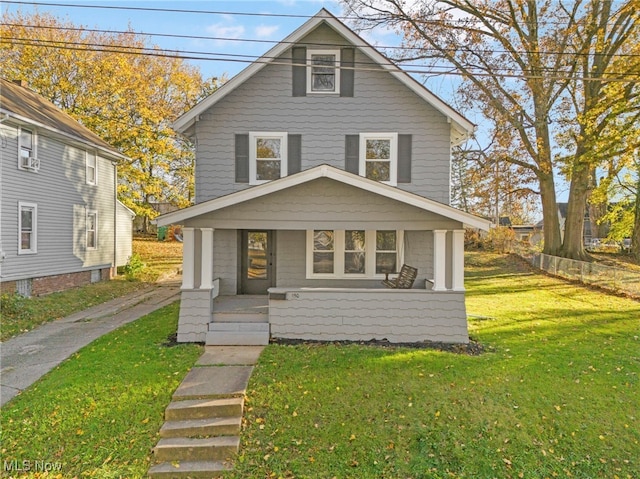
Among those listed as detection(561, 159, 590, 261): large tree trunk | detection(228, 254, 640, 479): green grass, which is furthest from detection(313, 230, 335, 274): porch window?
detection(561, 159, 590, 261): large tree trunk

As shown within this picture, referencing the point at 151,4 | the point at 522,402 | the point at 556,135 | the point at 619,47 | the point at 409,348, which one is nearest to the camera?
the point at 522,402

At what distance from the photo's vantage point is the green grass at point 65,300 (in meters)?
9.83

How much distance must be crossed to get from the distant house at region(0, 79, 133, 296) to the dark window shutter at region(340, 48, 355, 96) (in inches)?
406

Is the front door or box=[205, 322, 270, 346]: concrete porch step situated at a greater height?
the front door

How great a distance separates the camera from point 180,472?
4488 mm

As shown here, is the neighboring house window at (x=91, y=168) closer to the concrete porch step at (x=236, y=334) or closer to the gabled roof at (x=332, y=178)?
the gabled roof at (x=332, y=178)

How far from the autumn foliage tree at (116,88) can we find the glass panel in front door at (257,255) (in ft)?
46.2

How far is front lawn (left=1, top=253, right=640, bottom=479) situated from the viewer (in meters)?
4.59

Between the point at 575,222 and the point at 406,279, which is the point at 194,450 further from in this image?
the point at 575,222

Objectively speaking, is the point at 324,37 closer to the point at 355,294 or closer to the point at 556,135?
the point at 355,294

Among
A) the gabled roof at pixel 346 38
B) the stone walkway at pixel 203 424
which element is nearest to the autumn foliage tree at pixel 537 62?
the gabled roof at pixel 346 38

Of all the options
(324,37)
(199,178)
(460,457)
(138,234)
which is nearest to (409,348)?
(460,457)

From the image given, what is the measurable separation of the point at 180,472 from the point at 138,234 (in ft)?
92.8

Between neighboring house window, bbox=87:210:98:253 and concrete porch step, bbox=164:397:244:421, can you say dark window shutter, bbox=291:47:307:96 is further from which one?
neighboring house window, bbox=87:210:98:253
